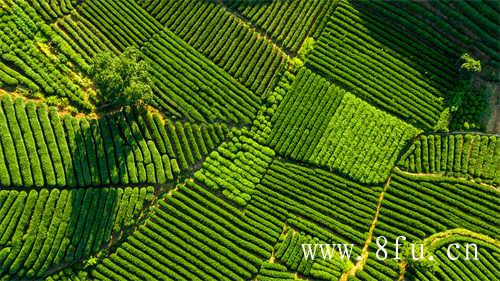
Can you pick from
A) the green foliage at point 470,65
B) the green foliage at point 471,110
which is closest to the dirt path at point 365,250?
the green foliage at point 471,110

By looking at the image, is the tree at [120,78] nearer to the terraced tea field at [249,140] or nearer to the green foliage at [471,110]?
the terraced tea field at [249,140]

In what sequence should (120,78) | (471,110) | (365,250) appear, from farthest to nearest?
(471,110)
(365,250)
(120,78)

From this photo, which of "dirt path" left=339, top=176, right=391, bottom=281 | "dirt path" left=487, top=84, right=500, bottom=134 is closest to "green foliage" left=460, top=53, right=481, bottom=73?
"dirt path" left=487, top=84, right=500, bottom=134

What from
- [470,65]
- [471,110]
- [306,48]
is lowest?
[306,48]

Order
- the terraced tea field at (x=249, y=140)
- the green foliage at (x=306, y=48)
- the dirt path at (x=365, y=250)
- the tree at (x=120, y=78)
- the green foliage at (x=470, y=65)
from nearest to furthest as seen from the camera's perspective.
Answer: the tree at (x=120, y=78)
the terraced tea field at (x=249, y=140)
the dirt path at (x=365, y=250)
the green foliage at (x=470, y=65)
the green foliage at (x=306, y=48)

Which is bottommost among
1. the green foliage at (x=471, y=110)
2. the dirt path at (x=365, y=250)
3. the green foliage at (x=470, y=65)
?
the dirt path at (x=365, y=250)

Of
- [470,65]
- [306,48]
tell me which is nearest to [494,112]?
[470,65]

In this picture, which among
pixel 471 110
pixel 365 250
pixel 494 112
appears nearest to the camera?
pixel 365 250

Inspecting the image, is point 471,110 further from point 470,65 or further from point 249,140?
point 249,140

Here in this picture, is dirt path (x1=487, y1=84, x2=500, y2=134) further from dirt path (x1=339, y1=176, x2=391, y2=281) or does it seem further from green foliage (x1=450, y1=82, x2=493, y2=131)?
dirt path (x1=339, y1=176, x2=391, y2=281)

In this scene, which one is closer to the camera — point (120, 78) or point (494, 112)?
point (120, 78)
